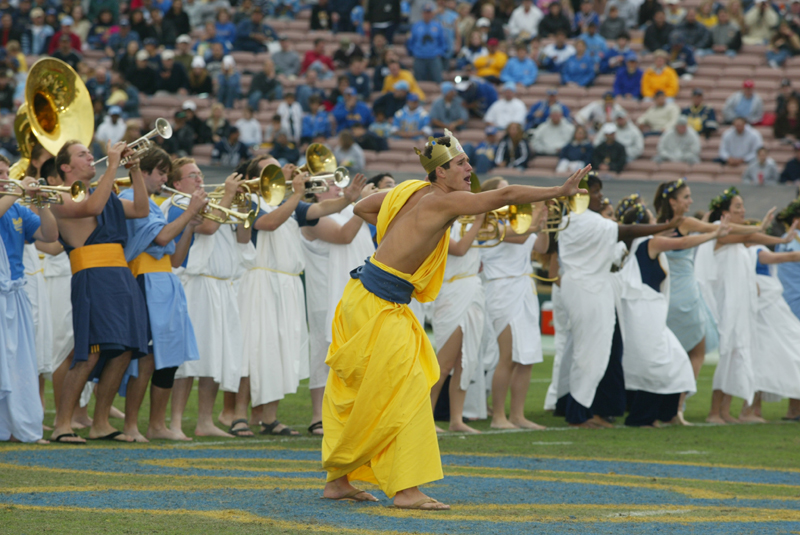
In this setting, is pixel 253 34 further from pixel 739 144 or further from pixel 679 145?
pixel 739 144

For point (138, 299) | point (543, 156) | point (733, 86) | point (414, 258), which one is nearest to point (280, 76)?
point (543, 156)

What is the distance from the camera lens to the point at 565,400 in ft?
36.2

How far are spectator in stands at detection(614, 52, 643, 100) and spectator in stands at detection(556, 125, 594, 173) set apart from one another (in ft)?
8.25

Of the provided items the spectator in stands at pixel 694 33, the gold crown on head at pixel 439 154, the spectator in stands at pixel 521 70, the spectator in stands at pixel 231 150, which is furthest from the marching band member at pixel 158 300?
the spectator in stands at pixel 694 33

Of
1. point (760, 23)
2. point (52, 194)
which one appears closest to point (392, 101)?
point (760, 23)

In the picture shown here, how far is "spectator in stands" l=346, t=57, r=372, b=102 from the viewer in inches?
913

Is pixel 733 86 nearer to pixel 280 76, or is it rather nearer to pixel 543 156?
pixel 543 156

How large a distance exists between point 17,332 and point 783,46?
1879cm

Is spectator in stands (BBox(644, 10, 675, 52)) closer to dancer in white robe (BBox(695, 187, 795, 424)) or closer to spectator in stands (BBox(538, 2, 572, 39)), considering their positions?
spectator in stands (BBox(538, 2, 572, 39))

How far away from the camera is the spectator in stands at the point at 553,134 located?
68.0ft

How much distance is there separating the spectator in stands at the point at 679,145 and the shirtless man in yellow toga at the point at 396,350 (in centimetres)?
1490

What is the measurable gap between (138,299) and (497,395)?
3671mm

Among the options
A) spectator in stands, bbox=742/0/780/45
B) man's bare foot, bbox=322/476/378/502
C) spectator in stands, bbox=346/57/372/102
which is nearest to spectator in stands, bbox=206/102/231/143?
spectator in stands, bbox=346/57/372/102

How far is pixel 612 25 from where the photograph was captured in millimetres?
23656
